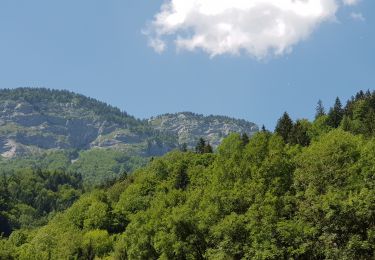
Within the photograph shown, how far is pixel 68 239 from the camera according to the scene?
411 ft

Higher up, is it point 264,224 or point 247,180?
point 247,180

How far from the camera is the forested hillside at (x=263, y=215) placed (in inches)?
2901

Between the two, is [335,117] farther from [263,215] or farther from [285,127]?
[263,215]

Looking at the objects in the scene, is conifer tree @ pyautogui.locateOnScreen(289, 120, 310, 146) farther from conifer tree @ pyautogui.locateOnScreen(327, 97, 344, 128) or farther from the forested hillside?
conifer tree @ pyautogui.locateOnScreen(327, 97, 344, 128)

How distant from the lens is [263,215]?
87250mm

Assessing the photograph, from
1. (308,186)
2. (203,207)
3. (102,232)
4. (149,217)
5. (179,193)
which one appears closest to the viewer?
(308,186)

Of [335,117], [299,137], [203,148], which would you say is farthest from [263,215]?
[203,148]

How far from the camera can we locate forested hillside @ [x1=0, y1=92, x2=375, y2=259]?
7369 cm

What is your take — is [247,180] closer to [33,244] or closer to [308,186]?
[308,186]

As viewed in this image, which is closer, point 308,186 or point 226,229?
point 226,229

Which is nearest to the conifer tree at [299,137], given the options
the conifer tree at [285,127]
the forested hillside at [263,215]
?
the forested hillside at [263,215]

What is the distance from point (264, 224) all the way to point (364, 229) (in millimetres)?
15699

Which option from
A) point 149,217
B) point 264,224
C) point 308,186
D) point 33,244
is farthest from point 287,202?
point 33,244

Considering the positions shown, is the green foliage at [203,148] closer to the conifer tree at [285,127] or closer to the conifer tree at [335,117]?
the conifer tree at [285,127]
